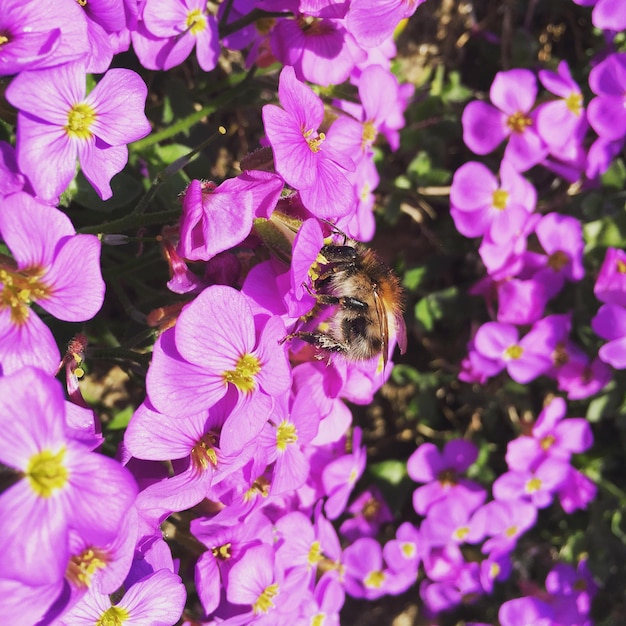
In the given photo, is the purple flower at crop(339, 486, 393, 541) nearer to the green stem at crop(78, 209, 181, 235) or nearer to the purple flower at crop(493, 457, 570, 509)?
the purple flower at crop(493, 457, 570, 509)

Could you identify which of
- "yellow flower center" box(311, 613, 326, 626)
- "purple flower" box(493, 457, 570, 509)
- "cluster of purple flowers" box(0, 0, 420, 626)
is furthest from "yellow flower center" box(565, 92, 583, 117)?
"yellow flower center" box(311, 613, 326, 626)

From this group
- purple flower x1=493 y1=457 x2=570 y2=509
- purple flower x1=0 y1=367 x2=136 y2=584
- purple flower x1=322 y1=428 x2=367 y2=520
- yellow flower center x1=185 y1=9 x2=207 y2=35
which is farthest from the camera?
purple flower x1=493 y1=457 x2=570 y2=509

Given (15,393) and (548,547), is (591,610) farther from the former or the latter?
Result: (15,393)

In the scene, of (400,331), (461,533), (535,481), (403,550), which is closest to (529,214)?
(535,481)

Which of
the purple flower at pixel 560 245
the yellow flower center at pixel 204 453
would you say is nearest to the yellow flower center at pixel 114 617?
the yellow flower center at pixel 204 453

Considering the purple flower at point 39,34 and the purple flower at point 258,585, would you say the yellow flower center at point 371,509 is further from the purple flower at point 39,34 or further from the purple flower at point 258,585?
the purple flower at point 39,34

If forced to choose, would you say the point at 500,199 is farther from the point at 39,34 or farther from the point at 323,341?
the point at 39,34
